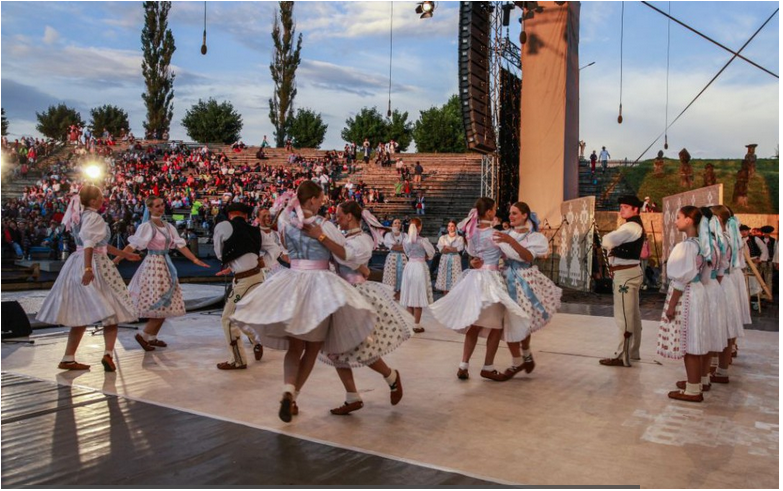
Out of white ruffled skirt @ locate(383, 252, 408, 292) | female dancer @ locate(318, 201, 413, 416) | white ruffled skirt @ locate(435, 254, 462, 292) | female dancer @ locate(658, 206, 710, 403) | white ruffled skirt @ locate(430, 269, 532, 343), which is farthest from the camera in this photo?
white ruffled skirt @ locate(435, 254, 462, 292)

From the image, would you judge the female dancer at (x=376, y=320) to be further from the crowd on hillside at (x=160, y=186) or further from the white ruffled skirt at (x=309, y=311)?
the crowd on hillside at (x=160, y=186)

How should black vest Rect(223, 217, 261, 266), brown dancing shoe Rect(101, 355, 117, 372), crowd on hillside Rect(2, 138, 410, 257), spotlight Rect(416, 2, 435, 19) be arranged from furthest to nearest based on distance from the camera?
crowd on hillside Rect(2, 138, 410, 257)
spotlight Rect(416, 2, 435, 19)
black vest Rect(223, 217, 261, 266)
brown dancing shoe Rect(101, 355, 117, 372)

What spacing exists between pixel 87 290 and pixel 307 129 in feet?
192

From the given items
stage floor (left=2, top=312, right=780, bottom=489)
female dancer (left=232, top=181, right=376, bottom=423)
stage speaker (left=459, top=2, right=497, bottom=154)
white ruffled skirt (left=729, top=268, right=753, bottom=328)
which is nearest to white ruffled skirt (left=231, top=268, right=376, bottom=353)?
female dancer (left=232, top=181, right=376, bottom=423)

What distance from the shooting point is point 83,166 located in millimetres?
32531

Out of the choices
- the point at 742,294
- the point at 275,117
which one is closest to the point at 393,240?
the point at 742,294

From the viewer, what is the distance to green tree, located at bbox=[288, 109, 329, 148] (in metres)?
63.1

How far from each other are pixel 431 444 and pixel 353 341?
88cm

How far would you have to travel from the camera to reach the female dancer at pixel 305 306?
4254 mm

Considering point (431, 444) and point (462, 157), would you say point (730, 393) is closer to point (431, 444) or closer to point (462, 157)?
point (431, 444)

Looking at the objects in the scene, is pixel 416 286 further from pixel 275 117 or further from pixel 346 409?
pixel 275 117

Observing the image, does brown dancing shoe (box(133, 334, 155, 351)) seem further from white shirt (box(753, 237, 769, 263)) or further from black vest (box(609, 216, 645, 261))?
white shirt (box(753, 237, 769, 263))

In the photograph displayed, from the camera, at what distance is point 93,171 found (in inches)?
1238

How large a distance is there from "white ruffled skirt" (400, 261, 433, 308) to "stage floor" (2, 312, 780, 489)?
2291 mm
